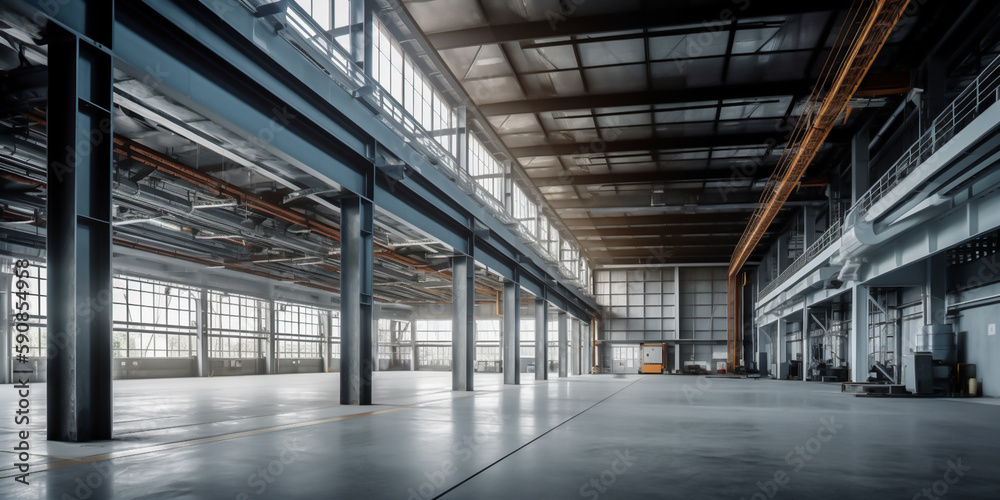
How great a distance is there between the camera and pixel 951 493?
5.90 metres

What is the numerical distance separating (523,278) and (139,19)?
990 inches

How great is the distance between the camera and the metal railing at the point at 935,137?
16.1m

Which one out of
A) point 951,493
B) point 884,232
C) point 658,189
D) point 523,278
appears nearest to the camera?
point 951,493

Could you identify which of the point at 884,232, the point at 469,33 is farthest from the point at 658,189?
the point at 469,33

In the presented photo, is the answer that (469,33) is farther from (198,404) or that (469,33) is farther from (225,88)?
(198,404)

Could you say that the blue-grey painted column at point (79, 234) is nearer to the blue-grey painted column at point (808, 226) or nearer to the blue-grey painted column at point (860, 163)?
the blue-grey painted column at point (860, 163)

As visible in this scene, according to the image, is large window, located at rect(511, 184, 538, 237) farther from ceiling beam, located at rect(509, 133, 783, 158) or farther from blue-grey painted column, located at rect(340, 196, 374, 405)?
blue-grey painted column, located at rect(340, 196, 374, 405)

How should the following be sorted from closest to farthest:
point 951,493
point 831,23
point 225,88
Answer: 1. point 951,493
2. point 225,88
3. point 831,23

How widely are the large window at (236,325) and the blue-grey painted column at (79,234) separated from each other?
3643 centimetres

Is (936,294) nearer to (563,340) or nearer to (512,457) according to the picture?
(512,457)

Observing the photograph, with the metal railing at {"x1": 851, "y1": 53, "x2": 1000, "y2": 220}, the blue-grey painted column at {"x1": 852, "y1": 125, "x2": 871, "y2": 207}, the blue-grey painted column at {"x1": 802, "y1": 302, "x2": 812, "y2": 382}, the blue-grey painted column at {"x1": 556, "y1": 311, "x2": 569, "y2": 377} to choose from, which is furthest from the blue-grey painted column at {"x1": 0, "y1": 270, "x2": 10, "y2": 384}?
the blue-grey painted column at {"x1": 802, "y1": 302, "x2": 812, "y2": 382}

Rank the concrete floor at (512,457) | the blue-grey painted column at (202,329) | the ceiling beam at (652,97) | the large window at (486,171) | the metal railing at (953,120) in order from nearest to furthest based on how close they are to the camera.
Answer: the concrete floor at (512,457) → the metal railing at (953,120) → the ceiling beam at (652,97) → the large window at (486,171) → the blue-grey painted column at (202,329)

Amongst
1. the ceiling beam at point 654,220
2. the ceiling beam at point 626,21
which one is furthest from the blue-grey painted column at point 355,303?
the ceiling beam at point 654,220

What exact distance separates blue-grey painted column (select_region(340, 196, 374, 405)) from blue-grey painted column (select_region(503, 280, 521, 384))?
15035mm
